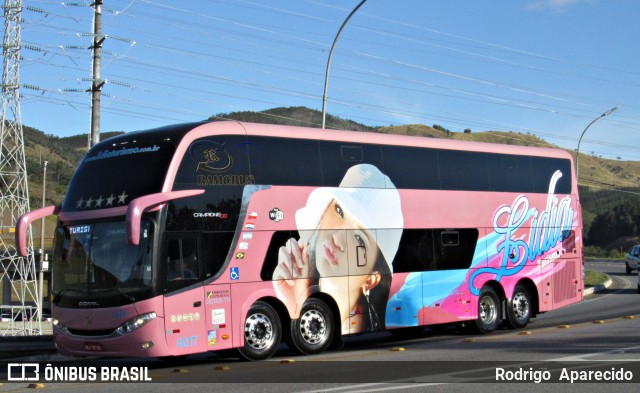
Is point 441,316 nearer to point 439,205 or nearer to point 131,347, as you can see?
point 439,205

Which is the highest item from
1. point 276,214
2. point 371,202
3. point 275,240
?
point 371,202

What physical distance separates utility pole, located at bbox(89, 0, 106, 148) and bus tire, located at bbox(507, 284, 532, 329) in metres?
11.4

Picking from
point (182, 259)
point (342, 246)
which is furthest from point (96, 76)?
point (182, 259)

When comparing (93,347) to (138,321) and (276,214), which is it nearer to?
(138,321)

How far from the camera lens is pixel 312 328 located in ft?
53.0

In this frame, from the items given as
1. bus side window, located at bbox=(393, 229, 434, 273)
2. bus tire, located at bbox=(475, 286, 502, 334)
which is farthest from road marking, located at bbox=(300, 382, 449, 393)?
bus tire, located at bbox=(475, 286, 502, 334)

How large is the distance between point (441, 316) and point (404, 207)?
2.60 meters

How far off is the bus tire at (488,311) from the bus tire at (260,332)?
6.03 meters

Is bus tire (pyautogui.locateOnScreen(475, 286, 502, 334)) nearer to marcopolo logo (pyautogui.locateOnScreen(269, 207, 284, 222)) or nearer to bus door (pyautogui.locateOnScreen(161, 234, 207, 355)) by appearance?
marcopolo logo (pyautogui.locateOnScreen(269, 207, 284, 222))

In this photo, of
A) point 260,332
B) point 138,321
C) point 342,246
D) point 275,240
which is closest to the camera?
point 138,321

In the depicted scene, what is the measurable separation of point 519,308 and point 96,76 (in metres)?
13.7

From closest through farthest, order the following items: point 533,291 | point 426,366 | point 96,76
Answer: point 426,366, point 533,291, point 96,76

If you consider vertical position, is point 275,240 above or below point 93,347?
above

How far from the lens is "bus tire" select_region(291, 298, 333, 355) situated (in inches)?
624
